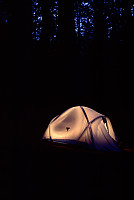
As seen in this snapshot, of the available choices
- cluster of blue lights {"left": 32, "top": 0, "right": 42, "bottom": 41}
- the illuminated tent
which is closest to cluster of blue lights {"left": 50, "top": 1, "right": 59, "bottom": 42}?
cluster of blue lights {"left": 32, "top": 0, "right": 42, "bottom": 41}

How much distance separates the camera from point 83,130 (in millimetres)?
6016

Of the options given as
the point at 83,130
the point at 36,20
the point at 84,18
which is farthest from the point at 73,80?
the point at 84,18

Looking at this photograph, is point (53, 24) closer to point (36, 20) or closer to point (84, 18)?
point (36, 20)

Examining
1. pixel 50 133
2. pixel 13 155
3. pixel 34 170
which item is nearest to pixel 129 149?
pixel 50 133

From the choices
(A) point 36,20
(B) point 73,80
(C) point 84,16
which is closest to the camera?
(B) point 73,80

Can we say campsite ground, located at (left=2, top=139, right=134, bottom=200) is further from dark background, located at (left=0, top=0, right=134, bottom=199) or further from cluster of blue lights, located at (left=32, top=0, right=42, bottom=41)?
cluster of blue lights, located at (left=32, top=0, right=42, bottom=41)

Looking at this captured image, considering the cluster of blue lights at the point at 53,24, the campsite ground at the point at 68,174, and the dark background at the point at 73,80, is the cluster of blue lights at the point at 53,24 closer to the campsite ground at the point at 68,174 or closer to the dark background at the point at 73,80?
the dark background at the point at 73,80

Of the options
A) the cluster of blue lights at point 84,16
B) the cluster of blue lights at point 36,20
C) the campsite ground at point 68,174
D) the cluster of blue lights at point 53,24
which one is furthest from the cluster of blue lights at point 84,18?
the campsite ground at point 68,174

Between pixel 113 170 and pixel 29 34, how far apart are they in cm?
333

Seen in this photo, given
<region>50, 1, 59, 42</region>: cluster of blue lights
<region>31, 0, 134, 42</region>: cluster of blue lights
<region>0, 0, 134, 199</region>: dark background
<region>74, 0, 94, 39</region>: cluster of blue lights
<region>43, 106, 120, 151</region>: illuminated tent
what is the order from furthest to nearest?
<region>74, 0, 94, 39</region>: cluster of blue lights → <region>31, 0, 134, 42</region>: cluster of blue lights → <region>50, 1, 59, 42</region>: cluster of blue lights → <region>43, 106, 120, 151</region>: illuminated tent → <region>0, 0, 134, 199</region>: dark background

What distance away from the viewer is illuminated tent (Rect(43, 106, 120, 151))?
583 centimetres

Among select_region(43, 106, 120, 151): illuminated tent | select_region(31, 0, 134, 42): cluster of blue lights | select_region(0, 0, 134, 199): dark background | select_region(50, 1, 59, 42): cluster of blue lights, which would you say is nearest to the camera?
select_region(0, 0, 134, 199): dark background

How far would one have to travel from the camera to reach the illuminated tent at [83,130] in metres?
5.83

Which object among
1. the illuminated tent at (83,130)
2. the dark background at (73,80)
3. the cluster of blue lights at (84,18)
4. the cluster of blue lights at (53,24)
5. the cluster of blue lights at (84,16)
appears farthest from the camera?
the cluster of blue lights at (84,18)
